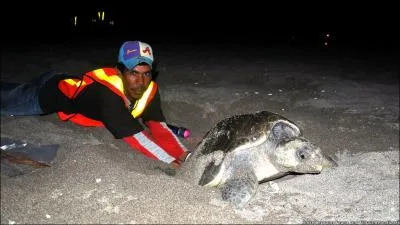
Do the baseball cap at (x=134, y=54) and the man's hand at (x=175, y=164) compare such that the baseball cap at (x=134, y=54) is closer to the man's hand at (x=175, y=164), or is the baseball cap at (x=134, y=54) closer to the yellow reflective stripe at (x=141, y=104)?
the yellow reflective stripe at (x=141, y=104)

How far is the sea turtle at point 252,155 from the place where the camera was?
→ 7.11 ft

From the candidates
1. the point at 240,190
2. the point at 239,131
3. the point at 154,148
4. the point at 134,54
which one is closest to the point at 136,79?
the point at 134,54

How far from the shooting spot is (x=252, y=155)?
233 cm

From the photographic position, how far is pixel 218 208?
6.07 feet

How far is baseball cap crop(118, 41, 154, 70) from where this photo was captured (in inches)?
101

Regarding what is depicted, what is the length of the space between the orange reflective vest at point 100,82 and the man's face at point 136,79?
0.09m

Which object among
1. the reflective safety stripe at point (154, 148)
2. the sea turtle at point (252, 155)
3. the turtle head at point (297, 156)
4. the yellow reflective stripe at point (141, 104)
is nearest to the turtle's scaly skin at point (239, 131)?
Answer: the sea turtle at point (252, 155)

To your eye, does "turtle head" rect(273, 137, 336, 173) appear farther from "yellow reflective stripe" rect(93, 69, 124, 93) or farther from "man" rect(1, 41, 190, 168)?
"yellow reflective stripe" rect(93, 69, 124, 93)

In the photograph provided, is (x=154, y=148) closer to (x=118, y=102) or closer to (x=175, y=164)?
(x=175, y=164)

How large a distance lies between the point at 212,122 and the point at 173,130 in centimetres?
49

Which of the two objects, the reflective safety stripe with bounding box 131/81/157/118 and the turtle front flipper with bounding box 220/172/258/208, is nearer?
the turtle front flipper with bounding box 220/172/258/208

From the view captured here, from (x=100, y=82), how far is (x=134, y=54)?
388mm

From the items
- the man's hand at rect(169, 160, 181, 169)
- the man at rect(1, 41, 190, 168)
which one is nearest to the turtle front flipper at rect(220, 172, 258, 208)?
the man's hand at rect(169, 160, 181, 169)

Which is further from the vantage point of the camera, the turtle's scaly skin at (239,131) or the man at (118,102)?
the man at (118,102)
